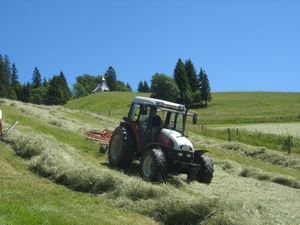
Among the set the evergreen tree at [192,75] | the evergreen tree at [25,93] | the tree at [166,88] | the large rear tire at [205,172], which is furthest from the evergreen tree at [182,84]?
the large rear tire at [205,172]

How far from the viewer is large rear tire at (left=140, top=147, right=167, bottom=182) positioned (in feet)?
43.4

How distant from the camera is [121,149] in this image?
15.4m

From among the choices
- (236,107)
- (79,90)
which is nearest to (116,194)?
(236,107)

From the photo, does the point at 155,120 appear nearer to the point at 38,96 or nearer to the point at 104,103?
the point at 104,103

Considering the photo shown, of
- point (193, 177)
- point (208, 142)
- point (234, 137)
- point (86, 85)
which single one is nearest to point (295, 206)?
point (193, 177)

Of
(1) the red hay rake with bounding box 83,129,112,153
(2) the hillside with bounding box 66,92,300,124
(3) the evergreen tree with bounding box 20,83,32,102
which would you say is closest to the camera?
(1) the red hay rake with bounding box 83,129,112,153

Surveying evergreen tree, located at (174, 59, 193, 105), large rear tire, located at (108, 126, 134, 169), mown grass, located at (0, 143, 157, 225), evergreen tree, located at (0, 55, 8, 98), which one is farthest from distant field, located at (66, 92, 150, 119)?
mown grass, located at (0, 143, 157, 225)

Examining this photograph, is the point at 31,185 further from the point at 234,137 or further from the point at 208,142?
the point at 234,137

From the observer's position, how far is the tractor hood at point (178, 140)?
1390 cm

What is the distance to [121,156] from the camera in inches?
604

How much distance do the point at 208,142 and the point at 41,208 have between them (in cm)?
2037

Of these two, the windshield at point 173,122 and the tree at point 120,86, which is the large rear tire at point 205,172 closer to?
the windshield at point 173,122

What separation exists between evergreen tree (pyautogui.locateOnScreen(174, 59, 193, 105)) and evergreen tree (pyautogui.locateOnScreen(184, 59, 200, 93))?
1.79 meters

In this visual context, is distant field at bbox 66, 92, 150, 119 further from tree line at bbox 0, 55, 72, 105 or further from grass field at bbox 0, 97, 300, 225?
grass field at bbox 0, 97, 300, 225
